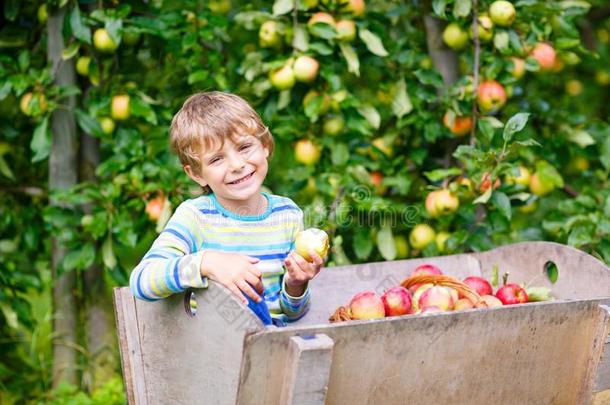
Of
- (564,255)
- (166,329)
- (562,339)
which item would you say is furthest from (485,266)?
(166,329)

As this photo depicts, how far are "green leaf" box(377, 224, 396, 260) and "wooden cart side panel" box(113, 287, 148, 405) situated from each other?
42.8 inches

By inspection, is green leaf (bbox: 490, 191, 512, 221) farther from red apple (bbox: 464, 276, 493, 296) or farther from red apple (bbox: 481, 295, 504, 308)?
red apple (bbox: 481, 295, 504, 308)

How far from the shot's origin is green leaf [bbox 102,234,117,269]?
2691 millimetres

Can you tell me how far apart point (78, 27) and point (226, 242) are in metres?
1.08

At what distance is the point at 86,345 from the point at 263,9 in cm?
135

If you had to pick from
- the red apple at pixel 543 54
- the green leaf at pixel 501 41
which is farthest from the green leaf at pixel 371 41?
the red apple at pixel 543 54

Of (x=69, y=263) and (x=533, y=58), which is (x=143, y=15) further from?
(x=533, y=58)

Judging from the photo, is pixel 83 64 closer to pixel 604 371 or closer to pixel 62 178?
pixel 62 178

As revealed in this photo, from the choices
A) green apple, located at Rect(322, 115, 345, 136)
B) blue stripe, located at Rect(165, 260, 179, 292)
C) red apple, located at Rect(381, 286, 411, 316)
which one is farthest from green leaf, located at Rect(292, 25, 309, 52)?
blue stripe, located at Rect(165, 260, 179, 292)

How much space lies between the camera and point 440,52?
114 inches

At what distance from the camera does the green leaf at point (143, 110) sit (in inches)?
103

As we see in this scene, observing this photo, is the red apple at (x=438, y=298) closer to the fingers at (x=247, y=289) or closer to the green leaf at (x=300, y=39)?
the fingers at (x=247, y=289)

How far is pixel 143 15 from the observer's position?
2.82 m

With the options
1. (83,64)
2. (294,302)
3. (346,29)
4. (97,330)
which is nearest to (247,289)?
(294,302)
